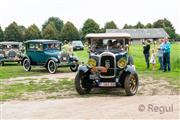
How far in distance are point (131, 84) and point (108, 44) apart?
214 centimetres

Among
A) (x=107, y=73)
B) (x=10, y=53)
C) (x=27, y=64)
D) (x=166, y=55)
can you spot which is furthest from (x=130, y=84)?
(x=10, y=53)

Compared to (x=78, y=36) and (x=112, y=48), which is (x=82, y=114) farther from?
(x=78, y=36)

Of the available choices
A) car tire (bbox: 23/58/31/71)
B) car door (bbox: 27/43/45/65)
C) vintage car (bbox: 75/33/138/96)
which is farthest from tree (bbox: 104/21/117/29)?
vintage car (bbox: 75/33/138/96)

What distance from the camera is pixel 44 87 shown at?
15469 mm

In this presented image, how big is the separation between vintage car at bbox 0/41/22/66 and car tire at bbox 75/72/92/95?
56.7ft

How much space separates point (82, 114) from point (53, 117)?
0.71 metres

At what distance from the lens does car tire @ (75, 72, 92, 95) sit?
1374cm

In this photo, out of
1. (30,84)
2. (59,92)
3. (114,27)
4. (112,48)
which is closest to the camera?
(59,92)

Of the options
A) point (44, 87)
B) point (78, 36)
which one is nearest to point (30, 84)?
point (44, 87)

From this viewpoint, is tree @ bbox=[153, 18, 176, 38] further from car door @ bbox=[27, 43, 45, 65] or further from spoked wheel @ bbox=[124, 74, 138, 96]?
spoked wheel @ bbox=[124, 74, 138, 96]

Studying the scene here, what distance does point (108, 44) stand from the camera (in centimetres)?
1534

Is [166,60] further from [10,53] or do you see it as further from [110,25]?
[110,25]

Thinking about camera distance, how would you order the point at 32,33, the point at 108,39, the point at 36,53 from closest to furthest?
the point at 108,39
the point at 36,53
the point at 32,33

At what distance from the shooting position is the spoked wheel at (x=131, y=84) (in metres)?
13.4
